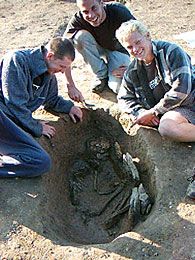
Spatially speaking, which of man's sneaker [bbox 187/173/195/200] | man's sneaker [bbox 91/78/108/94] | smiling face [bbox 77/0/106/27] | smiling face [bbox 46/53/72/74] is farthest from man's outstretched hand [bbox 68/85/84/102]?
man's sneaker [bbox 187/173/195/200]

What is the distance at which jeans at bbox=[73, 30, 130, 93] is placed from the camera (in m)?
5.01

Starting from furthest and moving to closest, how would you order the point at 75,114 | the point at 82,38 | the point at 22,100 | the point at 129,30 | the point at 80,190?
the point at 82,38 < the point at 75,114 < the point at 80,190 < the point at 22,100 < the point at 129,30

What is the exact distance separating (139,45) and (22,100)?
3.40 feet

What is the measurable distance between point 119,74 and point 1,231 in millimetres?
2191

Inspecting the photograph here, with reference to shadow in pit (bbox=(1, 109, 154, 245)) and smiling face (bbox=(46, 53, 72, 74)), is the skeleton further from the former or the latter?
smiling face (bbox=(46, 53, 72, 74))

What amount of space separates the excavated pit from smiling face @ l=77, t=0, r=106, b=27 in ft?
2.92

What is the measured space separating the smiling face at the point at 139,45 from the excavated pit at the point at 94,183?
804mm

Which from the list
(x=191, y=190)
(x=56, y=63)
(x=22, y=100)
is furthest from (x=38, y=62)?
(x=191, y=190)

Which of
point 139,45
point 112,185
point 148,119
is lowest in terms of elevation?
point 112,185

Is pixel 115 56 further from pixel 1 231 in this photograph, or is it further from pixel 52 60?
pixel 1 231

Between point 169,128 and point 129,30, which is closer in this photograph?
point 129,30

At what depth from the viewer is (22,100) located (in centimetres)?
400

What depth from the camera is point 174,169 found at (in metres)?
3.96

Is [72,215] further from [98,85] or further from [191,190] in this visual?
[98,85]
